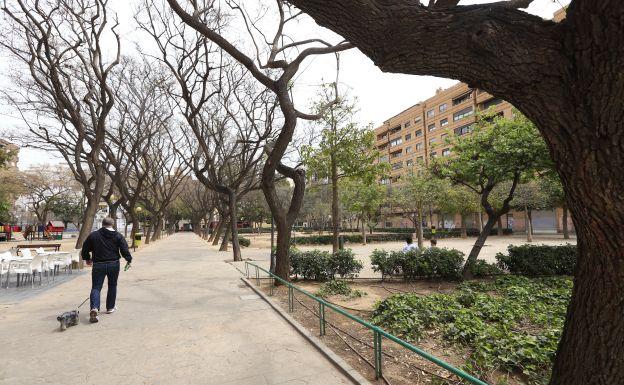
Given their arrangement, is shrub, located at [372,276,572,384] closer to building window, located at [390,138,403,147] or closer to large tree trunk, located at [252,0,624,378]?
large tree trunk, located at [252,0,624,378]

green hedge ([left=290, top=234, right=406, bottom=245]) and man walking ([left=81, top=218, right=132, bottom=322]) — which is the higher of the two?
man walking ([left=81, top=218, right=132, bottom=322])

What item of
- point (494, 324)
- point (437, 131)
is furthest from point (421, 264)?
point (437, 131)

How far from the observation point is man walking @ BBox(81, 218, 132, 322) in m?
6.61

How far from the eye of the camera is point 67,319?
609 centimetres

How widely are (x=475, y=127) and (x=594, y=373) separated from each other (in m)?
10.6

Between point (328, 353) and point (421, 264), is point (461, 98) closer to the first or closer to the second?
point (421, 264)

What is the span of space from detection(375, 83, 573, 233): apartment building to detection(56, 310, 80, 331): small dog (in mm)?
35497

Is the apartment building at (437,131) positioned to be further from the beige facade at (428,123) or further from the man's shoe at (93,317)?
the man's shoe at (93,317)

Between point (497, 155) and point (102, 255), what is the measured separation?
1006 cm

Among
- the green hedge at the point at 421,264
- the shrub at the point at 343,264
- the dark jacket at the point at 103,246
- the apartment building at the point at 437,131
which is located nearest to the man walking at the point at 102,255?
the dark jacket at the point at 103,246

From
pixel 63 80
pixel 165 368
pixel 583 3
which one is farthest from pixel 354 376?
pixel 63 80

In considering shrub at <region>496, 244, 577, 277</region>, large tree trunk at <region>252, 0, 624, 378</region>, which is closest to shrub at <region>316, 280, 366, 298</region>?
shrub at <region>496, 244, 577, 277</region>

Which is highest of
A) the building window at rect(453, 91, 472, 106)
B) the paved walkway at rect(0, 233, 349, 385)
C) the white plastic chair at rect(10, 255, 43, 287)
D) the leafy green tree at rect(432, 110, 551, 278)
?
the building window at rect(453, 91, 472, 106)

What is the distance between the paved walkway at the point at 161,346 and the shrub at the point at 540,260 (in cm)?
826
